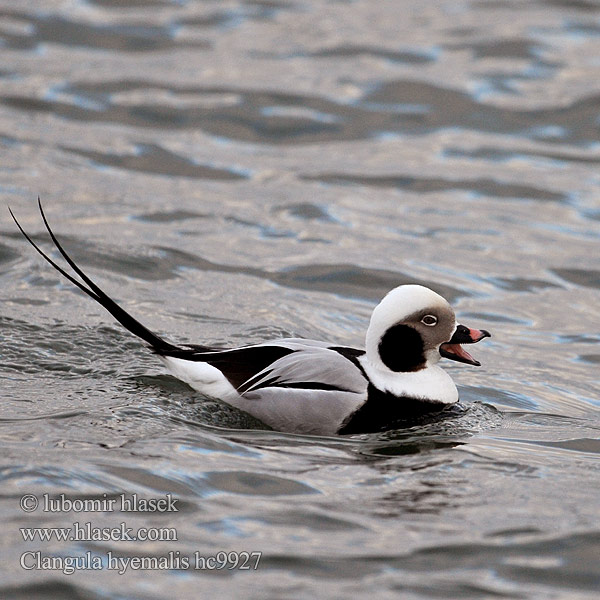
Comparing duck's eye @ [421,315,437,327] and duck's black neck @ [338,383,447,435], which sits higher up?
duck's eye @ [421,315,437,327]

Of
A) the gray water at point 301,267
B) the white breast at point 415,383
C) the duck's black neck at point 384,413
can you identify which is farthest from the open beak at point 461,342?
the gray water at point 301,267

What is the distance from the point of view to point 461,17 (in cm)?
1586

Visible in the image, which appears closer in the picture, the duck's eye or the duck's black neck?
the duck's black neck

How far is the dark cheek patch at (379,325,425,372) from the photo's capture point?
6.62 meters

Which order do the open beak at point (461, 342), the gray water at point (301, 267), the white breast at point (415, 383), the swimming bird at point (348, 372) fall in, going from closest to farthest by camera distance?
the gray water at point (301, 267), the swimming bird at point (348, 372), the white breast at point (415, 383), the open beak at point (461, 342)

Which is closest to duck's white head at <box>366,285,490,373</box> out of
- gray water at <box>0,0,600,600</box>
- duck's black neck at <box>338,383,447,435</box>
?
duck's black neck at <box>338,383,447,435</box>

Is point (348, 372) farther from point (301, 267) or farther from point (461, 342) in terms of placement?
point (301, 267)

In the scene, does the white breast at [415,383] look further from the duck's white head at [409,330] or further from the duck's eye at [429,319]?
the duck's eye at [429,319]

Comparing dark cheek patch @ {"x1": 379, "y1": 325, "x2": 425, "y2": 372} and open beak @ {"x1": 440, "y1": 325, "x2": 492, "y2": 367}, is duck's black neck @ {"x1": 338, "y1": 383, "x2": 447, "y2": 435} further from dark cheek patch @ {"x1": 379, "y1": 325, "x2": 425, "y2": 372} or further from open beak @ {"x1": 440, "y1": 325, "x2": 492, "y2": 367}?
open beak @ {"x1": 440, "y1": 325, "x2": 492, "y2": 367}

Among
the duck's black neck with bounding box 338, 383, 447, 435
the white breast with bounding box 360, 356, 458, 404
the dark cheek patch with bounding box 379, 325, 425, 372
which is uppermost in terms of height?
the dark cheek patch with bounding box 379, 325, 425, 372

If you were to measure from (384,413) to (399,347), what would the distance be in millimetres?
380

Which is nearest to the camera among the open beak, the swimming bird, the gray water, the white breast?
the gray water

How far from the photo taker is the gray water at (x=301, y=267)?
204 inches

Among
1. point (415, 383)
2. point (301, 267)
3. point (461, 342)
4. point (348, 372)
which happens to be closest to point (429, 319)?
point (461, 342)
